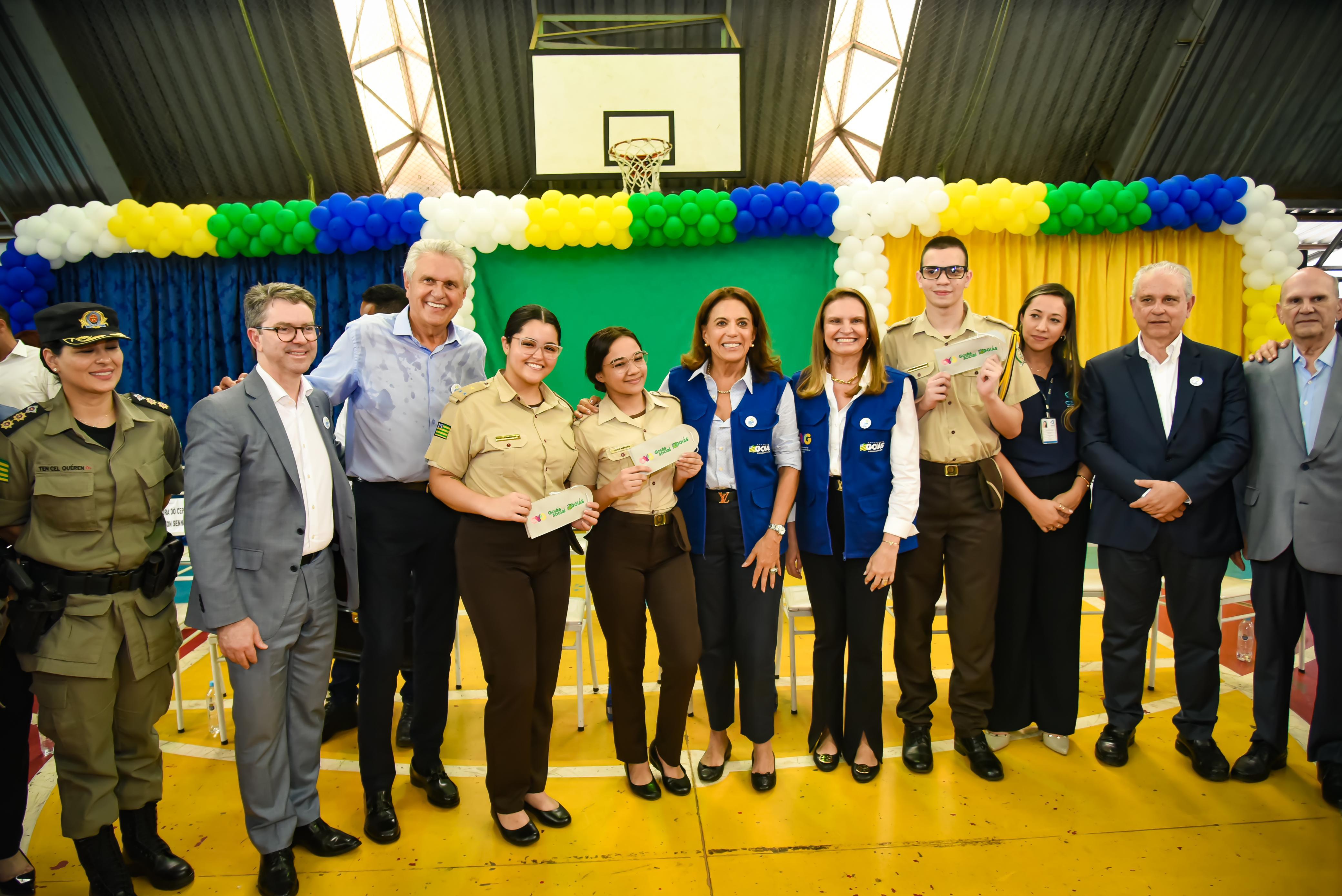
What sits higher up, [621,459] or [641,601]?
[621,459]

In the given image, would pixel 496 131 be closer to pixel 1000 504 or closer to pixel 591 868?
pixel 1000 504

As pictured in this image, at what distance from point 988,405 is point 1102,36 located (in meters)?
5.87

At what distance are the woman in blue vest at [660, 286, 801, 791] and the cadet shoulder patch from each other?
5.94 feet

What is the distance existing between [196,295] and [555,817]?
5.78 m

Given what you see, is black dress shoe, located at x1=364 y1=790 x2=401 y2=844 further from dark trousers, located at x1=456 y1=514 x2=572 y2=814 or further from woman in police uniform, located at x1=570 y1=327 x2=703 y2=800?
woman in police uniform, located at x1=570 y1=327 x2=703 y2=800

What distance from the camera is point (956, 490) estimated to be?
2521mm

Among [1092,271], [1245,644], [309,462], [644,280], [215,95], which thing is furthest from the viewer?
[215,95]

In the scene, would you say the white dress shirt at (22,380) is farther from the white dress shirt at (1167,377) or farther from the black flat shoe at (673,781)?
the white dress shirt at (1167,377)

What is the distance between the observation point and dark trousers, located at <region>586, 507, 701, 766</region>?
7.50 ft

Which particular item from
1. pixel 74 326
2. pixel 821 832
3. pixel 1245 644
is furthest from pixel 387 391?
pixel 1245 644

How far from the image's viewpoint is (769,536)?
2402mm

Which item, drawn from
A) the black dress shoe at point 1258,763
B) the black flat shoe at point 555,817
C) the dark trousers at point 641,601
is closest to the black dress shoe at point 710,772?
the dark trousers at point 641,601

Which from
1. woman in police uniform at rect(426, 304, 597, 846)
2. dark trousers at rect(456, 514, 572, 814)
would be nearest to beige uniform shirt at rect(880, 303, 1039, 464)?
woman in police uniform at rect(426, 304, 597, 846)

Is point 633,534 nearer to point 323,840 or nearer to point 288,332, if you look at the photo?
point 288,332
